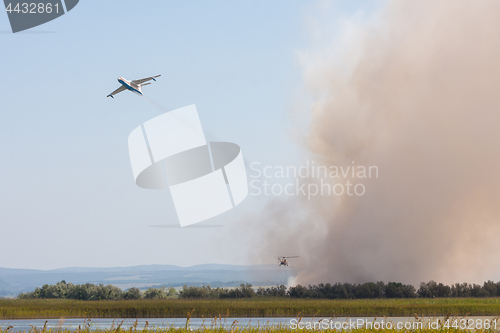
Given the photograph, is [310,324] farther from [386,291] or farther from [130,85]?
[386,291]

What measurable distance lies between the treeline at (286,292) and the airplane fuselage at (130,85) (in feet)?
129

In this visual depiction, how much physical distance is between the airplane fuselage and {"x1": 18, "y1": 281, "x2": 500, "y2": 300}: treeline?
39.5 metres

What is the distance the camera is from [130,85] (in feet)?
220

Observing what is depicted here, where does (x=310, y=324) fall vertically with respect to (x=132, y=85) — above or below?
below

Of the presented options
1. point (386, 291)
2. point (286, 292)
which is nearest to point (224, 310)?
point (286, 292)

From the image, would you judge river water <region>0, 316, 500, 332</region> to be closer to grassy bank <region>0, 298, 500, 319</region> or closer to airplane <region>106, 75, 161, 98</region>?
grassy bank <region>0, 298, 500, 319</region>

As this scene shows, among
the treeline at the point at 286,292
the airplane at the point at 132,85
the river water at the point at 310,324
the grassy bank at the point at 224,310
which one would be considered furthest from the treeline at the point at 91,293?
the airplane at the point at 132,85

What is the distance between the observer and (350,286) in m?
92.5

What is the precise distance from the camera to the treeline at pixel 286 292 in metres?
87.5

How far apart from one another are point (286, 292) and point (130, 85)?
1961 inches

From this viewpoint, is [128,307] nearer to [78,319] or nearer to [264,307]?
[78,319]

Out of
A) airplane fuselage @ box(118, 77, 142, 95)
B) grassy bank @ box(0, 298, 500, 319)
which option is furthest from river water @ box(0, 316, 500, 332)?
airplane fuselage @ box(118, 77, 142, 95)

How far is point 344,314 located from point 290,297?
26.5m

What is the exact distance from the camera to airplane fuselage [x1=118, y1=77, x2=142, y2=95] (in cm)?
6681
